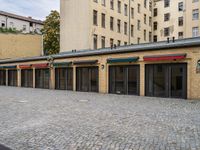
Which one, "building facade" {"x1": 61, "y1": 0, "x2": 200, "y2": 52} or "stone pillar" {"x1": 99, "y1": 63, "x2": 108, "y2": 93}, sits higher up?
"building facade" {"x1": 61, "y1": 0, "x2": 200, "y2": 52}

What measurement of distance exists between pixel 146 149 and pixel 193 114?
17.9 ft

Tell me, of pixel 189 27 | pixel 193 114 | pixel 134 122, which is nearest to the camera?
pixel 134 122

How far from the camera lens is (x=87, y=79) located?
22.8 meters

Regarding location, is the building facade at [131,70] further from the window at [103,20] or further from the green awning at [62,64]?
the window at [103,20]

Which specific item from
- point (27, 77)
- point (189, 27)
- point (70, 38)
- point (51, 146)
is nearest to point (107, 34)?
point (70, 38)

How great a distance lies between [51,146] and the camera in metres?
6.10

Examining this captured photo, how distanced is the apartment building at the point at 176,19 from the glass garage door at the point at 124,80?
28034 mm

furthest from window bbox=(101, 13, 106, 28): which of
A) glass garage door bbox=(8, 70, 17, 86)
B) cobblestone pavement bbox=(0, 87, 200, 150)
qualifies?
cobblestone pavement bbox=(0, 87, 200, 150)

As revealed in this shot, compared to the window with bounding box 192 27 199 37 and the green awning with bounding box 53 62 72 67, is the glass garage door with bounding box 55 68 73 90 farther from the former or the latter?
the window with bounding box 192 27 199 37

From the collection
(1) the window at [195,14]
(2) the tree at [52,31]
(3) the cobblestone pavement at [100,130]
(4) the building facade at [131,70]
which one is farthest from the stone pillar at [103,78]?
(1) the window at [195,14]

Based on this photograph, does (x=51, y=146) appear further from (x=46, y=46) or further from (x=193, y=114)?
(x=46, y=46)

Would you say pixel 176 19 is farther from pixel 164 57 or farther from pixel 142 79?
pixel 164 57

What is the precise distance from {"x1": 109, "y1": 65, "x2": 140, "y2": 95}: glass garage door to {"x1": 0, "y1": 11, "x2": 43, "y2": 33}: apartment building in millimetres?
46116

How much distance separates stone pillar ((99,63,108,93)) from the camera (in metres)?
21.0
